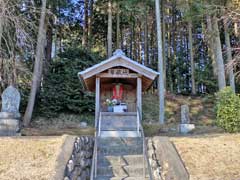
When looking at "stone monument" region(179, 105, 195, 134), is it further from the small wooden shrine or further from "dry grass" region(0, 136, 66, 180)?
"dry grass" region(0, 136, 66, 180)

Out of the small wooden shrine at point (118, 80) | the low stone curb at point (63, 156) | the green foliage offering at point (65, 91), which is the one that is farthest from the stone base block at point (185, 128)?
the low stone curb at point (63, 156)

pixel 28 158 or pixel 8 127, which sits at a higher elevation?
pixel 8 127

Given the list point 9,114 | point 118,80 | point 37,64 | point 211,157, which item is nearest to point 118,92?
point 118,80

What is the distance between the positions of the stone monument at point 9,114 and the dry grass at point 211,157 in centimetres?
544

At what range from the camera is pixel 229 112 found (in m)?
8.50

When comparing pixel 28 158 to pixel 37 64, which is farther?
pixel 37 64

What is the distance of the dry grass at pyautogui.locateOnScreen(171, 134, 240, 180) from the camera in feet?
17.5

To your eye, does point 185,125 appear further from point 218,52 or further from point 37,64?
point 37,64

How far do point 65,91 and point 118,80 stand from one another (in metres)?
5.56

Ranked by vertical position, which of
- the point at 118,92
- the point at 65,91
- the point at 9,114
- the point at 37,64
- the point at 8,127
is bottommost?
the point at 8,127

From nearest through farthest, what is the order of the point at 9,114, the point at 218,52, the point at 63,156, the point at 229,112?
the point at 63,156 → the point at 229,112 → the point at 9,114 → the point at 218,52

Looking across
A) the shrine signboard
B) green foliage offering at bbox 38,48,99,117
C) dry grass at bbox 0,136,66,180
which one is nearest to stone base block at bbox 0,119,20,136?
dry grass at bbox 0,136,66,180

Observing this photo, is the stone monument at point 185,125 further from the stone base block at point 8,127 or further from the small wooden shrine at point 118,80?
the stone base block at point 8,127

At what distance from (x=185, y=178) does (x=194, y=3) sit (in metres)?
11.1
